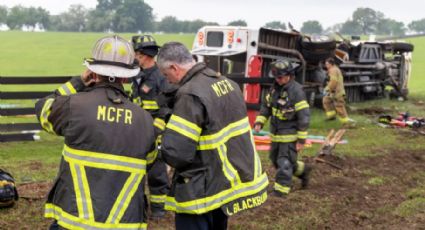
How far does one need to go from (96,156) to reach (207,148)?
30.0 inches

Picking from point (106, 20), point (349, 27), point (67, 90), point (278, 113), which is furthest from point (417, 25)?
point (67, 90)

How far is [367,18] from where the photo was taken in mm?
103188

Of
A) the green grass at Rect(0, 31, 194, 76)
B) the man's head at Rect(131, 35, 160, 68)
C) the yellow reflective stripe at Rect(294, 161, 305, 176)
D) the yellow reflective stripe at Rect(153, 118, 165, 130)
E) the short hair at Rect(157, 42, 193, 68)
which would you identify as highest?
the short hair at Rect(157, 42, 193, 68)

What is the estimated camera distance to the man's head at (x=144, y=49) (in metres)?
5.29

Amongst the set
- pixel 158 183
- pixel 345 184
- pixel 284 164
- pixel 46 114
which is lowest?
pixel 345 184

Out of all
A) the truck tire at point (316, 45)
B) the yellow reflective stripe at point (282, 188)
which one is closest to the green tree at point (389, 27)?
the truck tire at point (316, 45)

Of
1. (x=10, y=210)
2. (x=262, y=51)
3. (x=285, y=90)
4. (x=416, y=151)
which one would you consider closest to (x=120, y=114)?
(x=10, y=210)

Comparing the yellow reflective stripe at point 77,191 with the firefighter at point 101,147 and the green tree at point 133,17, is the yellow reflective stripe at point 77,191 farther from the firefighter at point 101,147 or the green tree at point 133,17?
the green tree at point 133,17

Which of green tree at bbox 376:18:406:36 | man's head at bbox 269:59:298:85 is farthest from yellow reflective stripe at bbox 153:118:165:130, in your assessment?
green tree at bbox 376:18:406:36

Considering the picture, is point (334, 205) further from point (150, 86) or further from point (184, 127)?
point (184, 127)

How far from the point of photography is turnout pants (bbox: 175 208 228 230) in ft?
11.4

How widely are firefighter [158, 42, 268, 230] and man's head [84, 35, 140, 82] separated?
385mm

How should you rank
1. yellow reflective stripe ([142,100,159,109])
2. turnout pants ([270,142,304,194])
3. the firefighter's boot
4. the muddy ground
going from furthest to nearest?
1. the firefighter's boot
2. turnout pants ([270,142,304,194])
3. the muddy ground
4. yellow reflective stripe ([142,100,159,109])

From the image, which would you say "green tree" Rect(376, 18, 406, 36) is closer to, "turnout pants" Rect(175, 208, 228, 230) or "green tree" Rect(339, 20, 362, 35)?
"green tree" Rect(339, 20, 362, 35)
